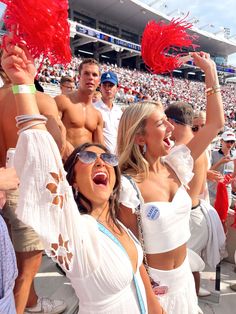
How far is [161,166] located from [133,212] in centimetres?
42

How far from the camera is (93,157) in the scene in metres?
1.15

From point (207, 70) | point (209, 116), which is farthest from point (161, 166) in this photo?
point (207, 70)

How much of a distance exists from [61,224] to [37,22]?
63cm

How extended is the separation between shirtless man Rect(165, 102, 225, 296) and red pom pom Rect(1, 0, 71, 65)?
4.18 feet

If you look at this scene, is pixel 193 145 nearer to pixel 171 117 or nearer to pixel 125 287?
pixel 171 117

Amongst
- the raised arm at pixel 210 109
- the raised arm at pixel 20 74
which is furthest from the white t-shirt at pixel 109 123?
the raised arm at pixel 20 74

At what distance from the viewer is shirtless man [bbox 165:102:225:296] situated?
2209 mm

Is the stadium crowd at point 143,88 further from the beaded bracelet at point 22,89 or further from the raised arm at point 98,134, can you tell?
the beaded bracelet at point 22,89

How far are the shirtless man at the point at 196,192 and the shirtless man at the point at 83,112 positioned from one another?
43.4 inches

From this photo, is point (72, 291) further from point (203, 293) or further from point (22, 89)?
point (22, 89)

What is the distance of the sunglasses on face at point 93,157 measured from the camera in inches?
44.6

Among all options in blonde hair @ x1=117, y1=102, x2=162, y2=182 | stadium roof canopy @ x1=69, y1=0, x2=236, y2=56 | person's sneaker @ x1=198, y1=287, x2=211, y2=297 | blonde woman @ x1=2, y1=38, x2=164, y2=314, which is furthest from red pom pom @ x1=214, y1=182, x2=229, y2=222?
stadium roof canopy @ x1=69, y1=0, x2=236, y2=56

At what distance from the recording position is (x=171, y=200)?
160cm

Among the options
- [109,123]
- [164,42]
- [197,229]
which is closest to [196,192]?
[197,229]
